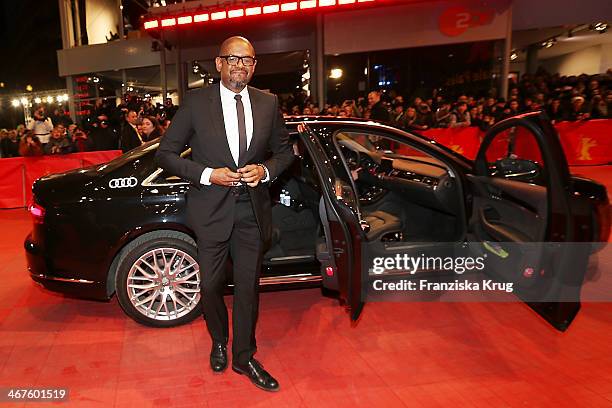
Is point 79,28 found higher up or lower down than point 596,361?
higher up

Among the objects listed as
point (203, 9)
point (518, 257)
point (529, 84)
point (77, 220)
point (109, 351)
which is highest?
point (203, 9)

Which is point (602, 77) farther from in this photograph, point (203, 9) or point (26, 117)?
point (26, 117)

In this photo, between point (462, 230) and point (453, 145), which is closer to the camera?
point (462, 230)

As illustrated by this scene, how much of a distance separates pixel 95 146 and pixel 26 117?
16563 mm

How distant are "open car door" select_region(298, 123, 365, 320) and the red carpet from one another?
454mm

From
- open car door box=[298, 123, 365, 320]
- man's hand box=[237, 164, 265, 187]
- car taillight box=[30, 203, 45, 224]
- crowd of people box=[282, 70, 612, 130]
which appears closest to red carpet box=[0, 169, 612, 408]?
open car door box=[298, 123, 365, 320]

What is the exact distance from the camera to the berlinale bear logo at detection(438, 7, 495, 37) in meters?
12.4

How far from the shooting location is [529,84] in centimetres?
1211

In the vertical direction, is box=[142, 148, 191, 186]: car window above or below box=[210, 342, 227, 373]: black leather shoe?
above

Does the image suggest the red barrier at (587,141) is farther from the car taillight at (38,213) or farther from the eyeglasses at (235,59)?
the car taillight at (38,213)

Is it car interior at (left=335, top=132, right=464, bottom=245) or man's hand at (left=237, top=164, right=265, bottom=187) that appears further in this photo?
car interior at (left=335, top=132, right=464, bottom=245)

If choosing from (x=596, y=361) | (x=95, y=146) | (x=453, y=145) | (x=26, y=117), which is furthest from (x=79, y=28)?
(x=596, y=361)

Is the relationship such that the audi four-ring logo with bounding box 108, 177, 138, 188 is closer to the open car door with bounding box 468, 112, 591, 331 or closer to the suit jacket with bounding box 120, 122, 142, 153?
the open car door with bounding box 468, 112, 591, 331

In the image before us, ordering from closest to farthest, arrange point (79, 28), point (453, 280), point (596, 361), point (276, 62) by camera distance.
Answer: point (596, 361)
point (453, 280)
point (276, 62)
point (79, 28)
